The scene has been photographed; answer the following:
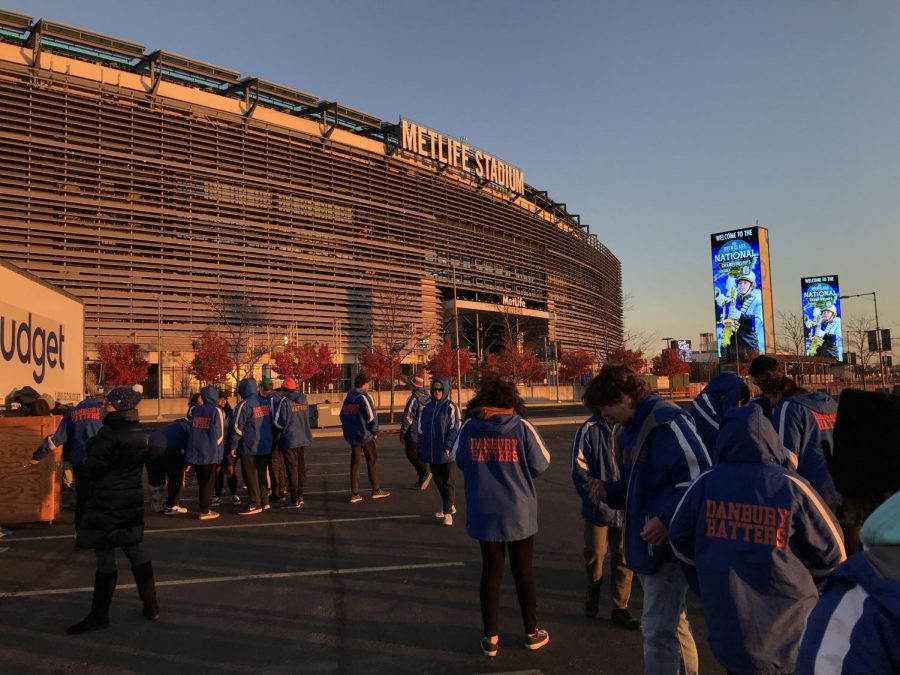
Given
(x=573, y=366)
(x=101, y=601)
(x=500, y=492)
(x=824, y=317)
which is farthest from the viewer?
(x=573, y=366)

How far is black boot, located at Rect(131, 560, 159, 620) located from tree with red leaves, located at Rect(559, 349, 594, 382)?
57940mm

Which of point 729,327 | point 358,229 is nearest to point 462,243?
point 358,229

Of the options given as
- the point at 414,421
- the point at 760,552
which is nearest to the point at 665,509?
the point at 760,552

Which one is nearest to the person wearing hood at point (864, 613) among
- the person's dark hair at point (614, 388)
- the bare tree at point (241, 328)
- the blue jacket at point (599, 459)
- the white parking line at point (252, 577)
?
the person's dark hair at point (614, 388)

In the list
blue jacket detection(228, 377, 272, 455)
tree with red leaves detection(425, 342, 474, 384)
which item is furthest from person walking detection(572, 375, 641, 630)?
tree with red leaves detection(425, 342, 474, 384)

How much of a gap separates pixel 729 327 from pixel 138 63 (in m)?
52.6

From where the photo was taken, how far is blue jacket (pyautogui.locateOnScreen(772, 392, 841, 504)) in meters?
4.50

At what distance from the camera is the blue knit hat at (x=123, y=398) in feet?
15.6

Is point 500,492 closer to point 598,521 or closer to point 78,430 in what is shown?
point 598,521

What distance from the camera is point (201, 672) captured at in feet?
12.2

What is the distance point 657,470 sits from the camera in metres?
2.96

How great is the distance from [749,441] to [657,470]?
0.77 m

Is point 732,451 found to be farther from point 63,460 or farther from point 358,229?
point 358,229

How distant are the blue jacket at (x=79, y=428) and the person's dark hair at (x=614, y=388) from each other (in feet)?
23.1
